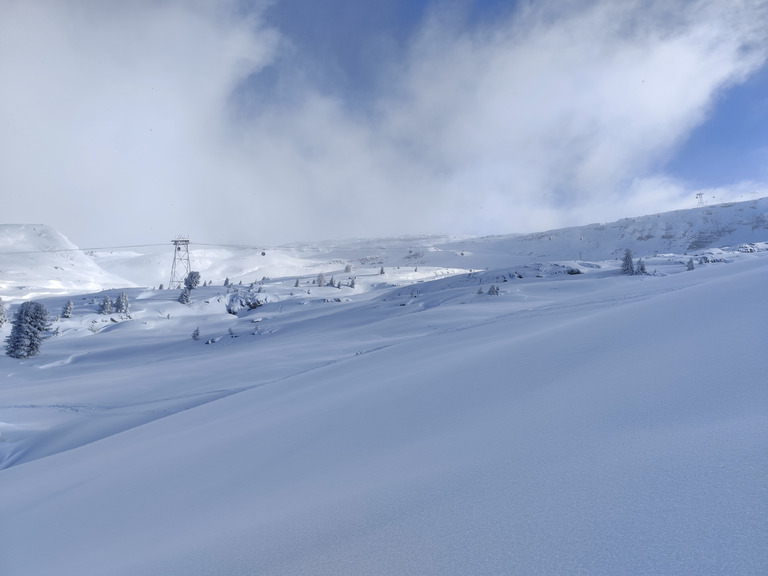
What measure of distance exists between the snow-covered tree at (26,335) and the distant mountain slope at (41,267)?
29.0 metres

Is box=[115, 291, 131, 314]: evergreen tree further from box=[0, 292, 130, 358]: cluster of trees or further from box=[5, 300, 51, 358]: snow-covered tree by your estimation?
box=[5, 300, 51, 358]: snow-covered tree

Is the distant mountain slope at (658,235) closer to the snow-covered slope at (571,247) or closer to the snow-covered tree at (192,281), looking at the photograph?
the snow-covered slope at (571,247)

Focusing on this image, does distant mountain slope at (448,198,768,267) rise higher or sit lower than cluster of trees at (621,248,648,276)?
higher

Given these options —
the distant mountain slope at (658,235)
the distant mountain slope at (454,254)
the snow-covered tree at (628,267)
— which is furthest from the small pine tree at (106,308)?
the distant mountain slope at (658,235)

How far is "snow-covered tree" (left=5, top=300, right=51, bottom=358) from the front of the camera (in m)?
21.8

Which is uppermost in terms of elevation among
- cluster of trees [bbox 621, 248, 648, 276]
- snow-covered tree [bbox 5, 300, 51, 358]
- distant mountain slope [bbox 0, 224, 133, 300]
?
distant mountain slope [bbox 0, 224, 133, 300]

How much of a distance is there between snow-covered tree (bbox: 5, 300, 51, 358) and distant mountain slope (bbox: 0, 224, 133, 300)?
29.0m

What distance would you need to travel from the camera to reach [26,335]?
866 inches

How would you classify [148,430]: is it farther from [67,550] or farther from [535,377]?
[535,377]

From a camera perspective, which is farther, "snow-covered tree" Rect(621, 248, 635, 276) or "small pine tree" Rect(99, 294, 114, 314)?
"small pine tree" Rect(99, 294, 114, 314)

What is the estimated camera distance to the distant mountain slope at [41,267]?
53.4 metres

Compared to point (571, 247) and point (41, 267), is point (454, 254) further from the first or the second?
point (41, 267)

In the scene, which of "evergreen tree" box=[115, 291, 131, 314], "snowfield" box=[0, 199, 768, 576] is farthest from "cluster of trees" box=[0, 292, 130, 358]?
"snowfield" box=[0, 199, 768, 576]

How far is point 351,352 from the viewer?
14406 millimetres
